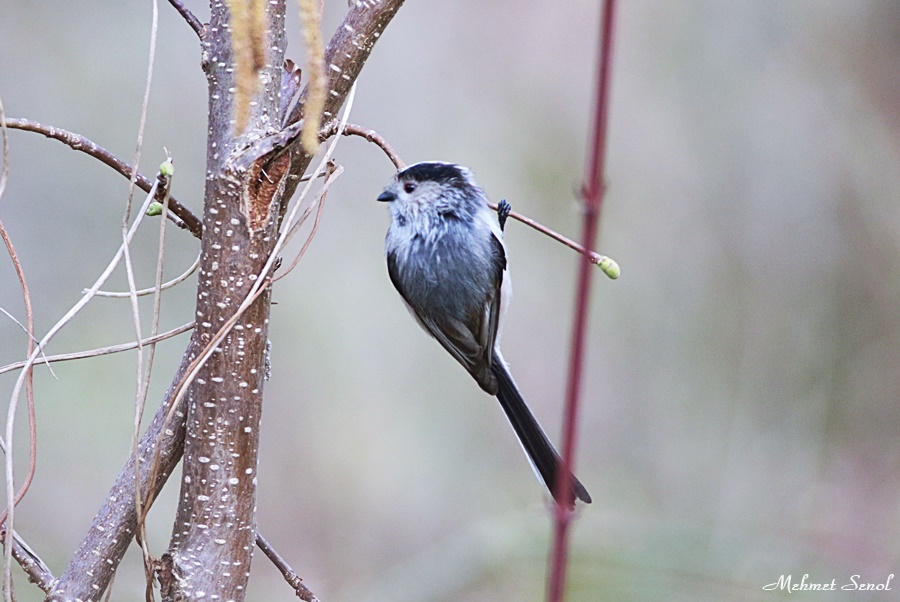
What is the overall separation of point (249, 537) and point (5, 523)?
39 cm

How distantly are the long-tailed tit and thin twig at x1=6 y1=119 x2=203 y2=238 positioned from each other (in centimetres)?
116

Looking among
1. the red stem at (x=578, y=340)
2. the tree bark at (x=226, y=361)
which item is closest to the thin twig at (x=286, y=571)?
the tree bark at (x=226, y=361)

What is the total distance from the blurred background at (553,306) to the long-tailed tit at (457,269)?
1.51m

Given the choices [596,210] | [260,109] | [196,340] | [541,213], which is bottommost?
[196,340]

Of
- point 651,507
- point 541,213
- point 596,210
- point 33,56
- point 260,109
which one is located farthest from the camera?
point 651,507

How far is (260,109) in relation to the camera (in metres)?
1.26

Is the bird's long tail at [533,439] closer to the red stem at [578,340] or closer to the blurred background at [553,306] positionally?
the blurred background at [553,306]

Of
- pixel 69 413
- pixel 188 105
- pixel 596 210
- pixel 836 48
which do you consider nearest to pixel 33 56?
pixel 188 105

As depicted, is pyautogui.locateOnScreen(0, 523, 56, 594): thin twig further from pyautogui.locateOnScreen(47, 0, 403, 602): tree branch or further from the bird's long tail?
the bird's long tail

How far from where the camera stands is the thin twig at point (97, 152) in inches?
51.1

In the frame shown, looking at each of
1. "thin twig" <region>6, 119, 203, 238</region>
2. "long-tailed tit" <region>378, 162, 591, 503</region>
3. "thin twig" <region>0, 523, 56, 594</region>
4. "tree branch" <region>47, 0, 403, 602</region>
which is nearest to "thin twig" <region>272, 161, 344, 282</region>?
"tree branch" <region>47, 0, 403, 602</region>

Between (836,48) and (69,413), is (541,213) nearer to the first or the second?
(836,48)

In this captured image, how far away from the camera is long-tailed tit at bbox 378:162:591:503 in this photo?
2545 millimetres

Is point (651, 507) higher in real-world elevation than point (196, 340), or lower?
lower
